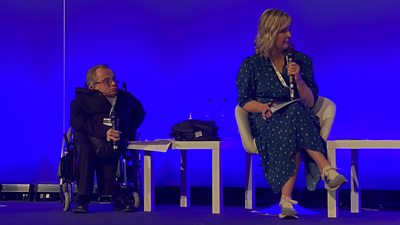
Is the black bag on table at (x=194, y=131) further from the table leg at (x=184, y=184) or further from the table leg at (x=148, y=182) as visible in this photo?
the table leg at (x=184, y=184)

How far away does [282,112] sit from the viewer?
351 centimetres

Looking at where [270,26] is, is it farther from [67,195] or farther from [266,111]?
[67,195]

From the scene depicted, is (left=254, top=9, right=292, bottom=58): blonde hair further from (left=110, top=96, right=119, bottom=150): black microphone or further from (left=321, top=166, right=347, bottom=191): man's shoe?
(left=110, top=96, right=119, bottom=150): black microphone

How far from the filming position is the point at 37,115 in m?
5.24

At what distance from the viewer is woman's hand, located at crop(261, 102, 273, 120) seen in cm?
353

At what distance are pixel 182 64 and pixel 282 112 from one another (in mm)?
1646

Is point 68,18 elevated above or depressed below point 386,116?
above

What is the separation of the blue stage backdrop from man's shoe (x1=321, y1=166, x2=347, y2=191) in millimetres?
1210

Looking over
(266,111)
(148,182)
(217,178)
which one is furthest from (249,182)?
(266,111)

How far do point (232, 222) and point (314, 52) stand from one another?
1733mm

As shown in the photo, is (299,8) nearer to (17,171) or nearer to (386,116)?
(386,116)

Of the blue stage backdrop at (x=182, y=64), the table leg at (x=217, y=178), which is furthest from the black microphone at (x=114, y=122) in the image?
the blue stage backdrop at (x=182, y=64)

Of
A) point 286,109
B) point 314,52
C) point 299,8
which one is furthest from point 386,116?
point 286,109

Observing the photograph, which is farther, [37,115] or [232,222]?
[37,115]
